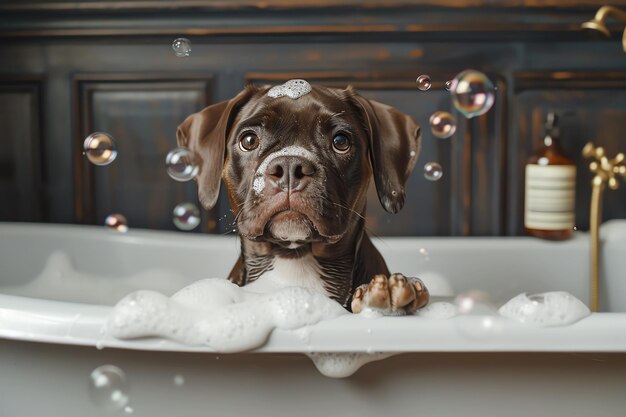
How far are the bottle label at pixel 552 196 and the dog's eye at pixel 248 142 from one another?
106 cm

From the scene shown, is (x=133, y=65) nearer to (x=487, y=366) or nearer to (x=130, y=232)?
(x=130, y=232)

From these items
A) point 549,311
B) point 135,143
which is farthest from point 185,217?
point 135,143

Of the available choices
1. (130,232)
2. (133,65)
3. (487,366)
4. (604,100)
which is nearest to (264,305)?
(487,366)

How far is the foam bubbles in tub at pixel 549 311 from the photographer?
970 millimetres

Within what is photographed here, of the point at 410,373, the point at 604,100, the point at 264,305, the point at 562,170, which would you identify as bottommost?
the point at 410,373

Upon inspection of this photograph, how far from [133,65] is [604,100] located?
1.44 m

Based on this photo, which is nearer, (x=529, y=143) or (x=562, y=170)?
(x=562, y=170)

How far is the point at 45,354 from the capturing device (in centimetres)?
104

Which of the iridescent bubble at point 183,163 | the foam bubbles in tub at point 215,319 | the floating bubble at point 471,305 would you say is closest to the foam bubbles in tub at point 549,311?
the floating bubble at point 471,305

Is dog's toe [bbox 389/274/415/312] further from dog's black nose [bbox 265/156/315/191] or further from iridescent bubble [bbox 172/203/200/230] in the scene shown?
iridescent bubble [bbox 172/203/200/230]

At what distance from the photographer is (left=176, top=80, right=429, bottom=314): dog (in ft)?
3.42

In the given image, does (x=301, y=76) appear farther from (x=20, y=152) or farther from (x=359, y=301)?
(x=359, y=301)

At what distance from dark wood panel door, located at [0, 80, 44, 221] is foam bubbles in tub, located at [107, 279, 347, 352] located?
1445 millimetres

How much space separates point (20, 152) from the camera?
2.25 metres
